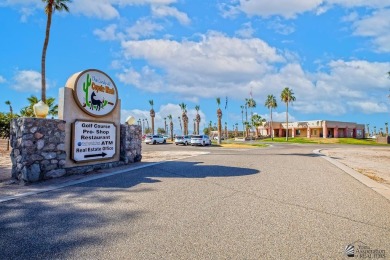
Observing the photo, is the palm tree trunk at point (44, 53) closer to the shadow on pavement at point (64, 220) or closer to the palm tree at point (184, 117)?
the shadow on pavement at point (64, 220)

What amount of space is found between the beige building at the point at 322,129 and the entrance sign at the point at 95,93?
70.9m

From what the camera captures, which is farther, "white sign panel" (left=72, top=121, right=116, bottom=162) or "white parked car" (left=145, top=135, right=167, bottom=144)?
"white parked car" (left=145, top=135, right=167, bottom=144)

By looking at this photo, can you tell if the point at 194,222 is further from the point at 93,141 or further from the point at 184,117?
the point at 184,117

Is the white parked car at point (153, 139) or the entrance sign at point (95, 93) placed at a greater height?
the entrance sign at point (95, 93)

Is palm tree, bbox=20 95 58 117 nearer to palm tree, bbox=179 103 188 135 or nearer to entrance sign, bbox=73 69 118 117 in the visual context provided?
entrance sign, bbox=73 69 118 117

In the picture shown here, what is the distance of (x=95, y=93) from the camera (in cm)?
1112

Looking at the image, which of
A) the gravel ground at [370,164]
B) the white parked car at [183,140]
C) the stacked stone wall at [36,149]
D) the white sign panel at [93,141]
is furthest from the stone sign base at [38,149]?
the white parked car at [183,140]

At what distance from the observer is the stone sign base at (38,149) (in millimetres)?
8203

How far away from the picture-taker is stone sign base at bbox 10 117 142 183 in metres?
8.20

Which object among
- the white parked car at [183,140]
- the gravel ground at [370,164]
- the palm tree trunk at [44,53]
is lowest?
the gravel ground at [370,164]

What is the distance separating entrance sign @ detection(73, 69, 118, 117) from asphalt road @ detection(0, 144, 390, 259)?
4.08 metres

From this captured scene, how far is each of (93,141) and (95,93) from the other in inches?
80.6

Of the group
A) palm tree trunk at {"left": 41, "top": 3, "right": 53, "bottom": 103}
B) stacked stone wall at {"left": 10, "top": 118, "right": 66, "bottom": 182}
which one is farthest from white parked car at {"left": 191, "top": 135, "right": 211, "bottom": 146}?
stacked stone wall at {"left": 10, "top": 118, "right": 66, "bottom": 182}

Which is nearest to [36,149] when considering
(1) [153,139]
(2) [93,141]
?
(2) [93,141]
